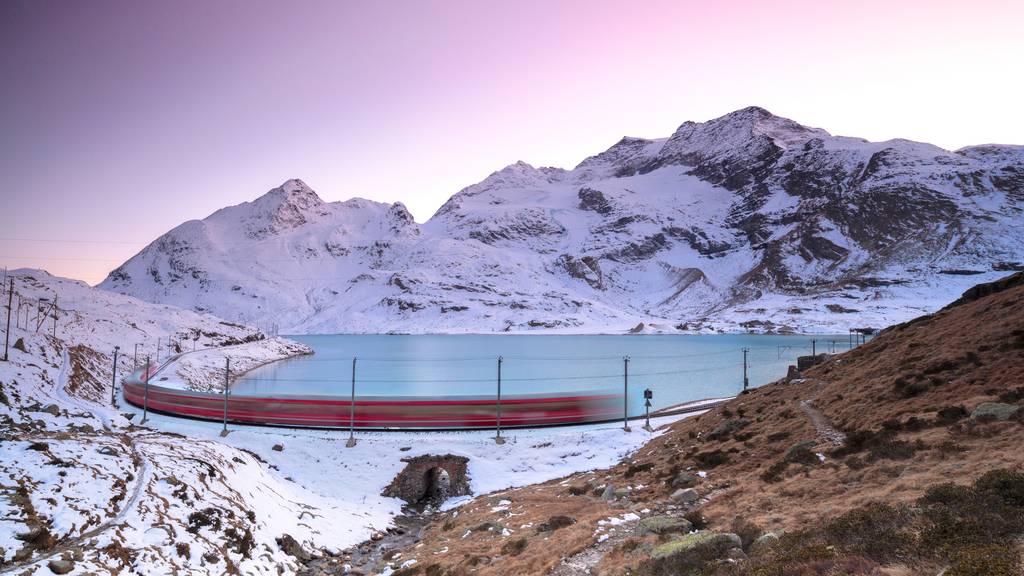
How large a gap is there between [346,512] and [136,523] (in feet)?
28.0

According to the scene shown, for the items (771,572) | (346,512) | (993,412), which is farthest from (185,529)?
(993,412)

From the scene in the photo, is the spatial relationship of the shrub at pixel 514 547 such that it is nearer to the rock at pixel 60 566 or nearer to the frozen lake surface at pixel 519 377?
the rock at pixel 60 566

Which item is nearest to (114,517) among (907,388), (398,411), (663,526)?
(663,526)

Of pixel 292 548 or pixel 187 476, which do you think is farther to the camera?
pixel 187 476

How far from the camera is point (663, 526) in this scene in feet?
38.9

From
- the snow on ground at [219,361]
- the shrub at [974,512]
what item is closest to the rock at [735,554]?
the shrub at [974,512]

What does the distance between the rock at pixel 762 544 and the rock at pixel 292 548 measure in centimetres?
1311

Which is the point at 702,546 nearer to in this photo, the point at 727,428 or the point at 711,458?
the point at 711,458

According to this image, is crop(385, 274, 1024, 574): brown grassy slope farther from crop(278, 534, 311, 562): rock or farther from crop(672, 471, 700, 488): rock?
crop(278, 534, 311, 562): rock

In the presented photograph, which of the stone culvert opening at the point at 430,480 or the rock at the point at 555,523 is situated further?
the stone culvert opening at the point at 430,480

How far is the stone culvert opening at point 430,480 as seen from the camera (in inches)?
939

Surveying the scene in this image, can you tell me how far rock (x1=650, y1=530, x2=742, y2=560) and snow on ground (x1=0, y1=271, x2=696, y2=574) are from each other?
35.1ft

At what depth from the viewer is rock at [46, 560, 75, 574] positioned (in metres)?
10.3

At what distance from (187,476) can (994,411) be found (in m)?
22.4
